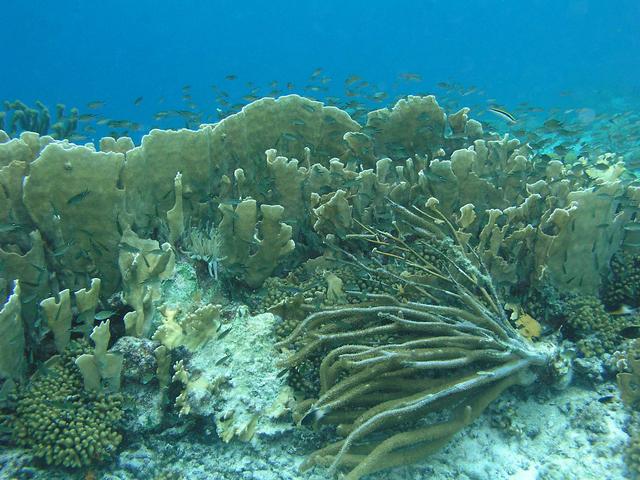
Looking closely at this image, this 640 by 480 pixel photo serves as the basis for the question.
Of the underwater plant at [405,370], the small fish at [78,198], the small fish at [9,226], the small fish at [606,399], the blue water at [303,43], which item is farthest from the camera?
the blue water at [303,43]

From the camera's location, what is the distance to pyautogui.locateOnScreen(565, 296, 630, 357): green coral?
11.0 feet

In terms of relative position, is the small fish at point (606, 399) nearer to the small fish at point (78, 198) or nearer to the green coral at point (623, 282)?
the green coral at point (623, 282)

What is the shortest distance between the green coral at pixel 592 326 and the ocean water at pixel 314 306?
0.07 ft

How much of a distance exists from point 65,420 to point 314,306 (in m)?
1.84

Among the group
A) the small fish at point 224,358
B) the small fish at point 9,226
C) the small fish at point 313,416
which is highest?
the small fish at point 9,226

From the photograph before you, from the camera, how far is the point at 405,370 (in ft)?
8.75

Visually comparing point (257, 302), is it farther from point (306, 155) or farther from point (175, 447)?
point (306, 155)

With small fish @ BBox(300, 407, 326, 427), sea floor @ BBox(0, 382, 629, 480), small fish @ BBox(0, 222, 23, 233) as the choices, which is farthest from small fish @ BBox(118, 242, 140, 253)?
small fish @ BBox(300, 407, 326, 427)

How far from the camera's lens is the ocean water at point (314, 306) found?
107 inches

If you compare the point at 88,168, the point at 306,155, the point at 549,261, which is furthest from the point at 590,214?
the point at 88,168

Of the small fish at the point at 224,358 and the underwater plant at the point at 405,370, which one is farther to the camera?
the small fish at the point at 224,358

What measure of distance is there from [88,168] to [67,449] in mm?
2176

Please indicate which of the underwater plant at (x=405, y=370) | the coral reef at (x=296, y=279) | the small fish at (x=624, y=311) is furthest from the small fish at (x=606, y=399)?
the small fish at (x=624, y=311)

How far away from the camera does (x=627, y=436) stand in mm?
2785
